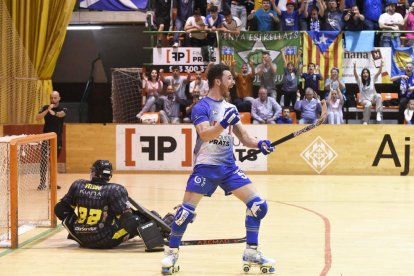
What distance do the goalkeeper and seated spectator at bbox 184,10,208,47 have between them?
50.0ft

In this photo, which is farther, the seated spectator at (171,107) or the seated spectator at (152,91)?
the seated spectator at (152,91)

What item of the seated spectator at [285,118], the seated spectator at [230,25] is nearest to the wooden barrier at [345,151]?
the seated spectator at [285,118]

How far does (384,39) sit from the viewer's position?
2536cm

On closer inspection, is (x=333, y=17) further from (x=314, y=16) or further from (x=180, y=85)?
(x=180, y=85)

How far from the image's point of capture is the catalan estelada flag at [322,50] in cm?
2500

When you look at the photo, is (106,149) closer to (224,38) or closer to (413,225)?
(224,38)

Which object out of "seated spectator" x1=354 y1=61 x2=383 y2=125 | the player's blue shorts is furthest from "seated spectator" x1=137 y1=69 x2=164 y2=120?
the player's blue shorts

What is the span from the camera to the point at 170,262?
8.69 meters

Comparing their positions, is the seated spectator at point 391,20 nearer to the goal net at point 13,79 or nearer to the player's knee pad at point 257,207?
the goal net at point 13,79

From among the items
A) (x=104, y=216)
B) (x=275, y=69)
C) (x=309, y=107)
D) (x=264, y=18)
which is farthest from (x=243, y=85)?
(x=104, y=216)

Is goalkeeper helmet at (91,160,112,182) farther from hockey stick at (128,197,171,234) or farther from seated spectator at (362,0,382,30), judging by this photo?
seated spectator at (362,0,382,30)

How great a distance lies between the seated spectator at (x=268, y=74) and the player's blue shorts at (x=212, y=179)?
51.7 feet

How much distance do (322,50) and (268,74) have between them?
208 cm

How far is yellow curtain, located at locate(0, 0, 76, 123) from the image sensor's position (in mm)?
24531
